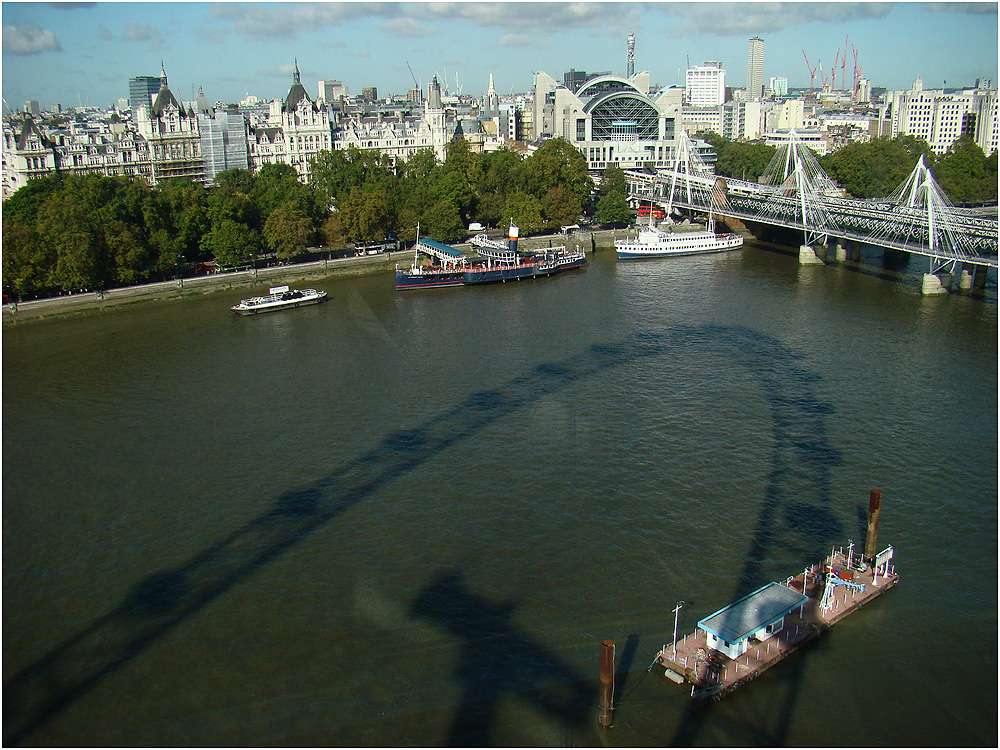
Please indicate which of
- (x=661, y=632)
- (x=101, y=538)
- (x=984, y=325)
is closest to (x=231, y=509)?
(x=101, y=538)

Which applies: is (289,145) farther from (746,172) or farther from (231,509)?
(231,509)

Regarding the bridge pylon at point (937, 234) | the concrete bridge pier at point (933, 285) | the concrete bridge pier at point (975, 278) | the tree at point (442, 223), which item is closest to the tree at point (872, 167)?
the bridge pylon at point (937, 234)

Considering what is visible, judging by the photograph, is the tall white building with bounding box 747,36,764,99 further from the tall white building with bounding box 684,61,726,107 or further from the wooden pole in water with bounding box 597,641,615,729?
the wooden pole in water with bounding box 597,641,615,729

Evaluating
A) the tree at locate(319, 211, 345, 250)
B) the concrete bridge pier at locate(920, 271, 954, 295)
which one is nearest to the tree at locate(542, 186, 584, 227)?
the tree at locate(319, 211, 345, 250)

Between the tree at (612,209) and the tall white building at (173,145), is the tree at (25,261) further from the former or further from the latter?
the tall white building at (173,145)

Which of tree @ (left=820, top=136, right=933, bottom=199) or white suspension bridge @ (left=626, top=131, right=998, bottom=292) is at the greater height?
tree @ (left=820, top=136, right=933, bottom=199)

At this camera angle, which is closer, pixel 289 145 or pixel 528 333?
pixel 528 333
